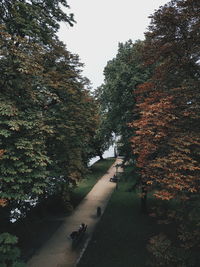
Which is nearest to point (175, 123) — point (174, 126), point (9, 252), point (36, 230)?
point (174, 126)

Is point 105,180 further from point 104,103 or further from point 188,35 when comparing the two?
point 188,35

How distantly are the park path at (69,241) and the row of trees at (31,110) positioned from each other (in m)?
2.95

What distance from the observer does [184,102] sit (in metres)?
10.6

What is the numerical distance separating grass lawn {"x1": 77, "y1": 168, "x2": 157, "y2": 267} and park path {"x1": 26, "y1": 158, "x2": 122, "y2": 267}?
2.10ft

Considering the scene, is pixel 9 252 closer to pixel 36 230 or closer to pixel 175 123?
pixel 175 123

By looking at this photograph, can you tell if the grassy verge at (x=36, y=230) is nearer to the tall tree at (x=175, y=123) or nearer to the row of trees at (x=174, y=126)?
the row of trees at (x=174, y=126)

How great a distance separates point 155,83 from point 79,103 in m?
6.68

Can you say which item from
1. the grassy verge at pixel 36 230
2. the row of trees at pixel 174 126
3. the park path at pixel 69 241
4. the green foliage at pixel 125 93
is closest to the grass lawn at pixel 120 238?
the park path at pixel 69 241

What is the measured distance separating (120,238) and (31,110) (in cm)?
1034

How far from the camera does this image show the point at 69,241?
16.1m

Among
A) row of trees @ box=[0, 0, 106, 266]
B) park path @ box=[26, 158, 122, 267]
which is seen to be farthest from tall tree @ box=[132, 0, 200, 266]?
park path @ box=[26, 158, 122, 267]

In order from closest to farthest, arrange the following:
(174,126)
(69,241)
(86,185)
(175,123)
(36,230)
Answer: (174,126)
(175,123)
(69,241)
(36,230)
(86,185)

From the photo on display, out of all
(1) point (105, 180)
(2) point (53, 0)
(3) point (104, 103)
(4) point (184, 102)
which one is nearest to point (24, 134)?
(4) point (184, 102)

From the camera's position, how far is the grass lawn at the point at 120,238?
1314 cm
